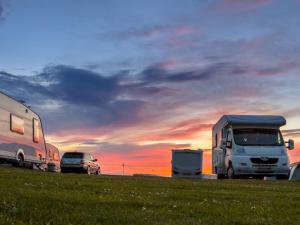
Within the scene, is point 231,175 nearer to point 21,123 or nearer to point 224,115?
point 224,115

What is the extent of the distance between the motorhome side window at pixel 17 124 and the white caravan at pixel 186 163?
33.7ft

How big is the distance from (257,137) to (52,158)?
57.9 ft

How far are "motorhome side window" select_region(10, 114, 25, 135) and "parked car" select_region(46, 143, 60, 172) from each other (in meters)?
8.70

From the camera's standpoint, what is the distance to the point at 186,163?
34.8 metres

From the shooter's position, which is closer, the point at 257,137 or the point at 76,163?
the point at 257,137

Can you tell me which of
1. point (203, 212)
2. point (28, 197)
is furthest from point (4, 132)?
point (203, 212)

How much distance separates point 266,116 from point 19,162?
45.3ft

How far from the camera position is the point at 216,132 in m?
33.5

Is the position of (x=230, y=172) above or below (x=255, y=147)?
below

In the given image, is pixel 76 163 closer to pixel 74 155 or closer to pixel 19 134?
pixel 74 155

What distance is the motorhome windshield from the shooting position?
2887cm

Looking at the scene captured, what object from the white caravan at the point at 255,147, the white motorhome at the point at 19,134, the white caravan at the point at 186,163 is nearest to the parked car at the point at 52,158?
the white motorhome at the point at 19,134

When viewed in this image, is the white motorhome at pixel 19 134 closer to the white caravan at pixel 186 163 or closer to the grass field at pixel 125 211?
the white caravan at pixel 186 163

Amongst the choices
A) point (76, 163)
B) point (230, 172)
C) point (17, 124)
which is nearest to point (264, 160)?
point (230, 172)
